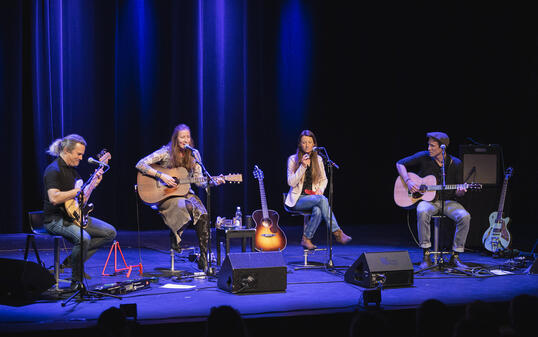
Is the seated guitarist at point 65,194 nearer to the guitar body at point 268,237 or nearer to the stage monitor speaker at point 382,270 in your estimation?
the guitar body at point 268,237

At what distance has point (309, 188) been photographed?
6434mm

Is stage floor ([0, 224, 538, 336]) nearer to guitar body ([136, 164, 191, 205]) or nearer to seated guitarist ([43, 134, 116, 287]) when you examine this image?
seated guitarist ([43, 134, 116, 287])

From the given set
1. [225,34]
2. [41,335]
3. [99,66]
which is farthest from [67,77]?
[41,335]

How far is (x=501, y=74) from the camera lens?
31.2ft

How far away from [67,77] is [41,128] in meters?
0.87

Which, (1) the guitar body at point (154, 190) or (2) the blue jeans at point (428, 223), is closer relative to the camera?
(1) the guitar body at point (154, 190)

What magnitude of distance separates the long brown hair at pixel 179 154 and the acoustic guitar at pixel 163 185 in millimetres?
93

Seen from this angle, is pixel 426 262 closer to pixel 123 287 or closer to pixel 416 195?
pixel 416 195

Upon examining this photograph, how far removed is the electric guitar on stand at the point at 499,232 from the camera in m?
6.64

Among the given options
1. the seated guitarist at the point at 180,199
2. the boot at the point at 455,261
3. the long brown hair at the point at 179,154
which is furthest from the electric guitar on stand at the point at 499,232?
the long brown hair at the point at 179,154

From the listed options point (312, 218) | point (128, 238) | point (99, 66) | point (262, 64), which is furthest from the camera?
point (262, 64)

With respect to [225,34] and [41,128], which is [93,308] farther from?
[225,34]

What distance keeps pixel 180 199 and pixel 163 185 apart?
25cm

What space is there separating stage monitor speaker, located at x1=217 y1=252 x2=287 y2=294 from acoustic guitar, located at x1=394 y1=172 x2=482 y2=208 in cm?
204
